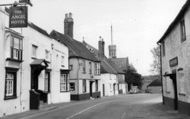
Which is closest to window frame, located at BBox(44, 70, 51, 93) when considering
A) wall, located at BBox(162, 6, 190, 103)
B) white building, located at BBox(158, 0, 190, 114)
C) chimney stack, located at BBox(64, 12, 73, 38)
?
white building, located at BBox(158, 0, 190, 114)

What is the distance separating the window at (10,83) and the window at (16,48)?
3.57ft

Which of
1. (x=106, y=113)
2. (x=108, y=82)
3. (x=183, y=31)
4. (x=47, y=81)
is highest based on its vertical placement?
(x=183, y=31)

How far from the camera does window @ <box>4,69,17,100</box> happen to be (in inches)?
720

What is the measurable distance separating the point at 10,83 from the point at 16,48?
103 inches

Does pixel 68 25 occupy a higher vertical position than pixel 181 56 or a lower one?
higher

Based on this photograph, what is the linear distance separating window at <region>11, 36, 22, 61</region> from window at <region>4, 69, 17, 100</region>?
1.09 m

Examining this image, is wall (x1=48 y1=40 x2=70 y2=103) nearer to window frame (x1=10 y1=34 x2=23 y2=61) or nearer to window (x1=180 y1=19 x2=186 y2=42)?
window frame (x1=10 y1=34 x2=23 y2=61)

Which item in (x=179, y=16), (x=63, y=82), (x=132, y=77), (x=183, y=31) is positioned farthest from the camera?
(x=132, y=77)

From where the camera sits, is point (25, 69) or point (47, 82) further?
point (47, 82)

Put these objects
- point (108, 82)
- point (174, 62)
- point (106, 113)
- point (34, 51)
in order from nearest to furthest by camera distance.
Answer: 1. point (106, 113)
2. point (174, 62)
3. point (34, 51)
4. point (108, 82)

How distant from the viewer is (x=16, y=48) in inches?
768

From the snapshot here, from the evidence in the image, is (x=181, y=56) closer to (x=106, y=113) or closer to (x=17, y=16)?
(x=106, y=113)

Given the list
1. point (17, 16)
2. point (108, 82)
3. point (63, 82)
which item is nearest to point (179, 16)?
point (17, 16)

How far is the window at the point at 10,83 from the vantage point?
60.0ft
